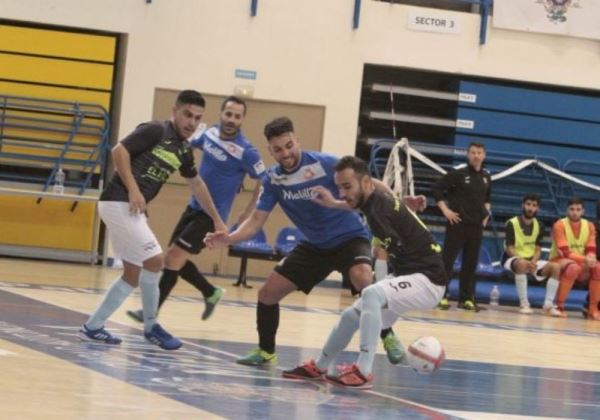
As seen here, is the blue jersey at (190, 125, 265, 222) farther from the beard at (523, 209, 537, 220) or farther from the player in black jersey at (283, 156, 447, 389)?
the beard at (523, 209, 537, 220)

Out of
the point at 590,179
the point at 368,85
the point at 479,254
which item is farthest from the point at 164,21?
the point at 590,179

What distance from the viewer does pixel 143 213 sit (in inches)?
374

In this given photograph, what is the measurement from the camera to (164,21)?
64.6 feet

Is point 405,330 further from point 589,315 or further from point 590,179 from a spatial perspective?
point 590,179

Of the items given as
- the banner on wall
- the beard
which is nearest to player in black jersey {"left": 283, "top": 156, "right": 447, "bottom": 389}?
the beard

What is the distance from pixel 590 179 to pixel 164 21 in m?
6.99

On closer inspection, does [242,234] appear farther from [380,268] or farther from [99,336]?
[380,268]

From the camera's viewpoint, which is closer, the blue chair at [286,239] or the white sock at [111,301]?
the white sock at [111,301]

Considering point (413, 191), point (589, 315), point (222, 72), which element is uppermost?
point (222, 72)

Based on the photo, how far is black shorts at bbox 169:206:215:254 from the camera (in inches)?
444

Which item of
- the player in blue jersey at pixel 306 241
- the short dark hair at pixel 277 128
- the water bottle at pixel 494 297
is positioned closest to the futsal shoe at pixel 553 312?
the water bottle at pixel 494 297

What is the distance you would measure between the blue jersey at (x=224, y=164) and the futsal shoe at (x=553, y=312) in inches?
321

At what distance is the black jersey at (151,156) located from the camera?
9.50 metres

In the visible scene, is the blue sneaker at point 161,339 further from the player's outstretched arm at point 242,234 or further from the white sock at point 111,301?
the player's outstretched arm at point 242,234
